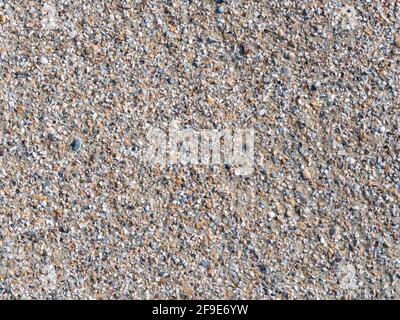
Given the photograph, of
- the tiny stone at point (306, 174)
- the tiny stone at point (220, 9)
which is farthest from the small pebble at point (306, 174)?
the tiny stone at point (220, 9)

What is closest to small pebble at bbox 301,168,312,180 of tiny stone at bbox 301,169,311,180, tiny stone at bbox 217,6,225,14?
tiny stone at bbox 301,169,311,180

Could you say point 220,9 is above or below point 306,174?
above

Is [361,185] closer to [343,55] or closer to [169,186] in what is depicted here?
[343,55]

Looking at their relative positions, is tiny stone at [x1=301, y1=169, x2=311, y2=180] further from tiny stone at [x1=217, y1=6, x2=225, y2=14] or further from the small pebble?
tiny stone at [x1=217, y1=6, x2=225, y2=14]

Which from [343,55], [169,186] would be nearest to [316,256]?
[169,186]

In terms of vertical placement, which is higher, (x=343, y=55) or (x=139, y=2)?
(x=139, y=2)

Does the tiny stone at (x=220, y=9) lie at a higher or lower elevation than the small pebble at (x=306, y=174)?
higher

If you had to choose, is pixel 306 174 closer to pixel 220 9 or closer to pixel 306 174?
pixel 306 174

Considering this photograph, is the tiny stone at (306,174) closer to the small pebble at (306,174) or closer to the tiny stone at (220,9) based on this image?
the small pebble at (306,174)

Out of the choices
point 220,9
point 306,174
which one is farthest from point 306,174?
point 220,9

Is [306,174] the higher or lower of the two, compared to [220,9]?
lower
